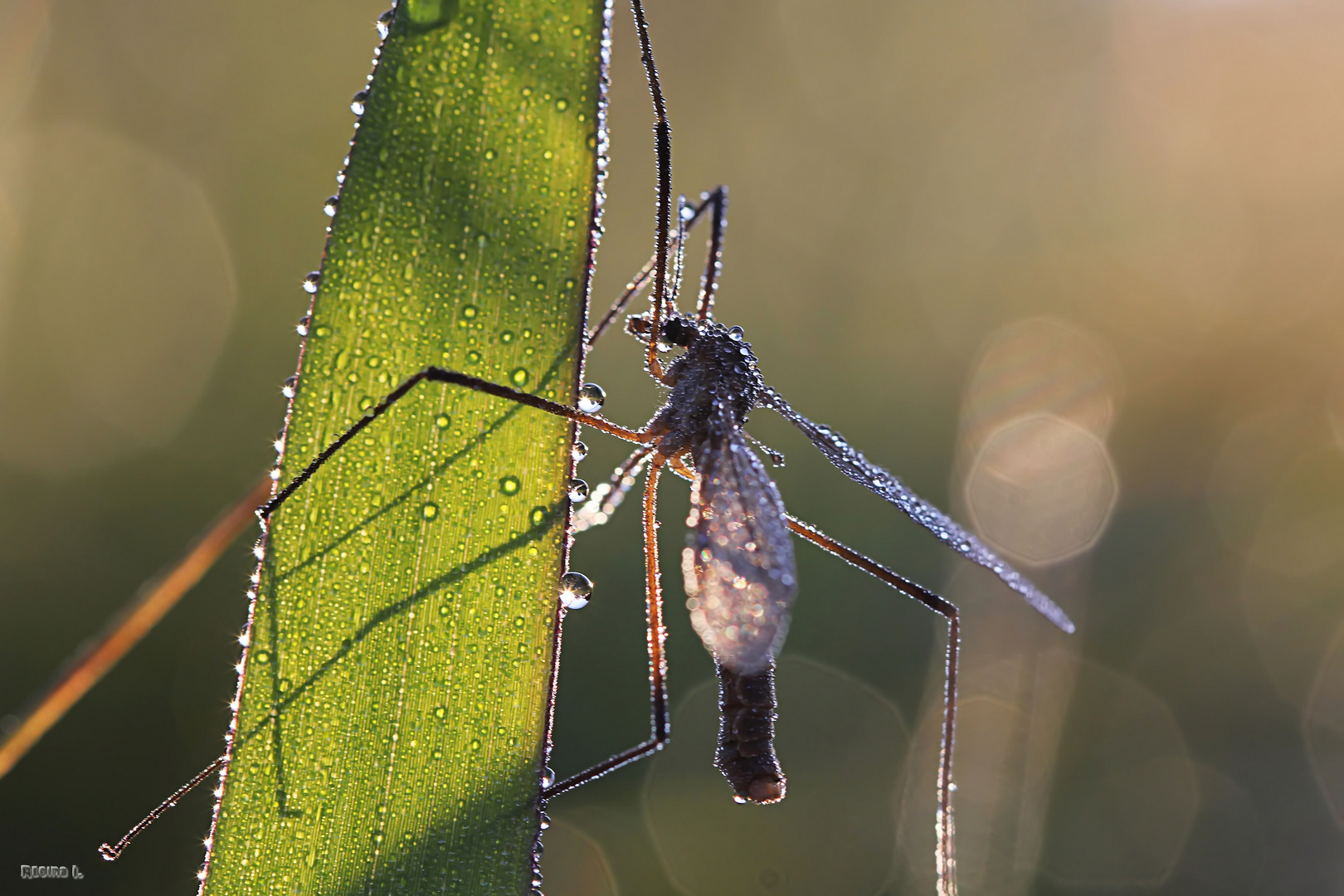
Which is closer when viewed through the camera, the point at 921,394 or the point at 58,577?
the point at 58,577

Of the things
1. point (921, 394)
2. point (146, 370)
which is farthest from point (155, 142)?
point (921, 394)

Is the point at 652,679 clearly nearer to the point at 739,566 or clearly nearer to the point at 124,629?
the point at 739,566

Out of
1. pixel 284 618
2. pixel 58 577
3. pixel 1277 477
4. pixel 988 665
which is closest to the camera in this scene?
pixel 284 618

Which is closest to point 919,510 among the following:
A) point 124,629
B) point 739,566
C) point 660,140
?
point 739,566

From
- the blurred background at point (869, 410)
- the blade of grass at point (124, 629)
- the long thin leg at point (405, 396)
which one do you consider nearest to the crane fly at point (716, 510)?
the long thin leg at point (405, 396)

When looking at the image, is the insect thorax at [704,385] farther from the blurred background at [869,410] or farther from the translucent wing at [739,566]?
the blurred background at [869,410]

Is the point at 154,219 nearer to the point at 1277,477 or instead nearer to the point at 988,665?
the point at 988,665
